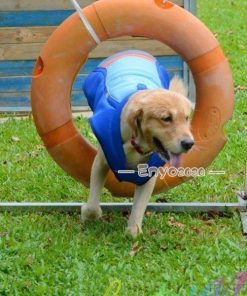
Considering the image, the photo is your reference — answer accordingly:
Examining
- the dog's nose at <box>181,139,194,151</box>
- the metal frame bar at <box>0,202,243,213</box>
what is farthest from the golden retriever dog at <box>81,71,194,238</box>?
the metal frame bar at <box>0,202,243,213</box>

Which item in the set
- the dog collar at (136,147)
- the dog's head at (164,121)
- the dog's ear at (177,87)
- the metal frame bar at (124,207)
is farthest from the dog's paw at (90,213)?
the dog's ear at (177,87)

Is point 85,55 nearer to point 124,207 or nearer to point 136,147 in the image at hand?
point 136,147

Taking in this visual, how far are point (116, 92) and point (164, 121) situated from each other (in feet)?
1.84

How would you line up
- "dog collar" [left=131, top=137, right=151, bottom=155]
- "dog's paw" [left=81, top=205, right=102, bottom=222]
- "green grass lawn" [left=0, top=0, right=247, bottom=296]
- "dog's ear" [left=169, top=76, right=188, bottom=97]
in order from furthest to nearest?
"dog's paw" [left=81, top=205, right=102, bottom=222] → "dog's ear" [left=169, top=76, right=188, bottom=97] → "dog collar" [left=131, top=137, right=151, bottom=155] → "green grass lawn" [left=0, top=0, right=247, bottom=296]

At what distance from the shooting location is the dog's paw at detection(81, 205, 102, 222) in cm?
491

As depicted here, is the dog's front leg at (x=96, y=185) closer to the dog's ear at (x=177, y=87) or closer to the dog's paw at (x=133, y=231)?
the dog's paw at (x=133, y=231)

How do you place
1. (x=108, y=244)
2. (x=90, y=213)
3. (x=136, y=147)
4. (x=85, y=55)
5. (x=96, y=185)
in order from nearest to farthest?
(x=136, y=147), (x=108, y=244), (x=96, y=185), (x=90, y=213), (x=85, y=55)

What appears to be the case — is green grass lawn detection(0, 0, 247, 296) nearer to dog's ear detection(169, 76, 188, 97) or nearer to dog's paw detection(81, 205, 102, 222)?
dog's paw detection(81, 205, 102, 222)

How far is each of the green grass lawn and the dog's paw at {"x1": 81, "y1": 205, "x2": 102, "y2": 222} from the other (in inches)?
1.8

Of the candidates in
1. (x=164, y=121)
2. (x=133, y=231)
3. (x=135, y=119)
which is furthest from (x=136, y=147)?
(x=133, y=231)

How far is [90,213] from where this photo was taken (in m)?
4.93

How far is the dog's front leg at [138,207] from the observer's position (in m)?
4.74

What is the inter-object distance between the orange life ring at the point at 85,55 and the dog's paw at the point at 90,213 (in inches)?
7.8

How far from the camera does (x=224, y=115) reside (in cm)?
505
